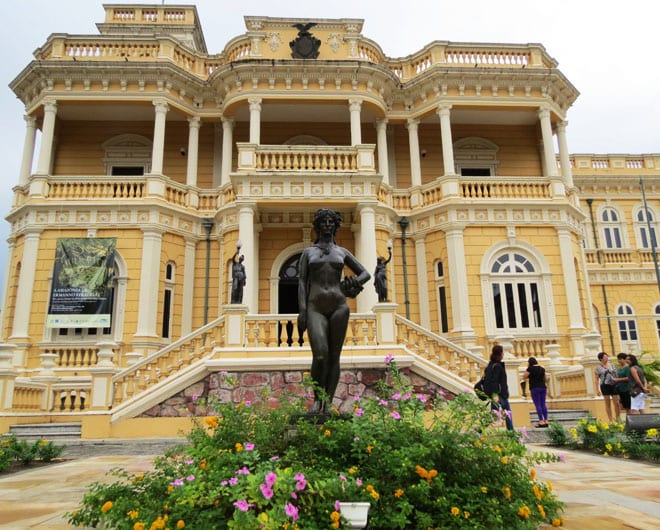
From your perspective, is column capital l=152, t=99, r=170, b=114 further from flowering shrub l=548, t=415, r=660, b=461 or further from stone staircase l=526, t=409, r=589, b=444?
flowering shrub l=548, t=415, r=660, b=461

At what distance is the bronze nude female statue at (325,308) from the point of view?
5.74 metres

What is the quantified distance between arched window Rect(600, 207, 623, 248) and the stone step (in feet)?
80.8

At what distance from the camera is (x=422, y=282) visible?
17094 mm

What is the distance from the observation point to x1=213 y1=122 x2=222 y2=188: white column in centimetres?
1825

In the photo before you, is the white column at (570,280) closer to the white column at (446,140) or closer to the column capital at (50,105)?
the white column at (446,140)

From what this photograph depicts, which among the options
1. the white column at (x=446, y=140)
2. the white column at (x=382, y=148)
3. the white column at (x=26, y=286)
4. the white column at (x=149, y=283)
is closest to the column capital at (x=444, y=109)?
the white column at (x=446, y=140)

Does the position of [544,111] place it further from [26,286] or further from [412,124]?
[26,286]

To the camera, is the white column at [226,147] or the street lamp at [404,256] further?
the white column at [226,147]

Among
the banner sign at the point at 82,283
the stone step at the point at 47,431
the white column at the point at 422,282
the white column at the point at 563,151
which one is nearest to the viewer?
the stone step at the point at 47,431

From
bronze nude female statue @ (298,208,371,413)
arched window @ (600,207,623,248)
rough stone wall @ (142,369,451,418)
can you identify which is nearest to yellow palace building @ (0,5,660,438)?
rough stone wall @ (142,369,451,418)

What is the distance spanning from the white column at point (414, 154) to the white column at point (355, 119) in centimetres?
228

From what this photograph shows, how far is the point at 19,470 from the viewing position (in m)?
7.33

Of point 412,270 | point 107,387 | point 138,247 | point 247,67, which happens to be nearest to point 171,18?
point 247,67

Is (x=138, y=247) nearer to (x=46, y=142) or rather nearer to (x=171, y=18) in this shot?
(x=46, y=142)
